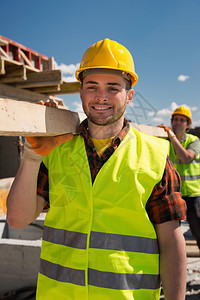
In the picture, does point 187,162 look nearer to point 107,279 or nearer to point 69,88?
point 107,279

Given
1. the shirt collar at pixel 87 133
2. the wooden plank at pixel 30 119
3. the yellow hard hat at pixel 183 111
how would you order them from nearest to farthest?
the wooden plank at pixel 30 119 → the shirt collar at pixel 87 133 → the yellow hard hat at pixel 183 111

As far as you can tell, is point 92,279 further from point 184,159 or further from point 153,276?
point 184,159

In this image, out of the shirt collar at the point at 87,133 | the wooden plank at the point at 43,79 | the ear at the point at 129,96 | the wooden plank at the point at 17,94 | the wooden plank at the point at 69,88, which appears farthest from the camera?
the wooden plank at the point at 69,88

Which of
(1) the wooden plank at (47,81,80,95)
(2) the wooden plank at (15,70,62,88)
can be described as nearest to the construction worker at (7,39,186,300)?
(2) the wooden plank at (15,70,62,88)

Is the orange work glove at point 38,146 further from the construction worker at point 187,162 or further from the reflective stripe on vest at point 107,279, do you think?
the construction worker at point 187,162

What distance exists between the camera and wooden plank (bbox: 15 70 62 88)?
5781 millimetres

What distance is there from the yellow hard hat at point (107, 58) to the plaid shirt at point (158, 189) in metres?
0.39

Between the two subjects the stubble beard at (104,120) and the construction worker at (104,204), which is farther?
the stubble beard at (104,120)

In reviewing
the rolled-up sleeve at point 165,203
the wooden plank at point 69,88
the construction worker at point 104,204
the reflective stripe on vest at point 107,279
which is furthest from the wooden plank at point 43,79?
the reflective stripe on vest at point 107,279

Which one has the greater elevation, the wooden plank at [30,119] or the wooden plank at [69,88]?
the wooden plank at [69,88]

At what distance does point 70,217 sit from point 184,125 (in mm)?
3748

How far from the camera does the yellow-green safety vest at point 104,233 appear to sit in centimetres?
150

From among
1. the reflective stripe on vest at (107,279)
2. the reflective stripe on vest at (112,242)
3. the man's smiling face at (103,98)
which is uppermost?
the man's smiling face at (103,98)

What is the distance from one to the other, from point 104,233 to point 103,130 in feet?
2.09
